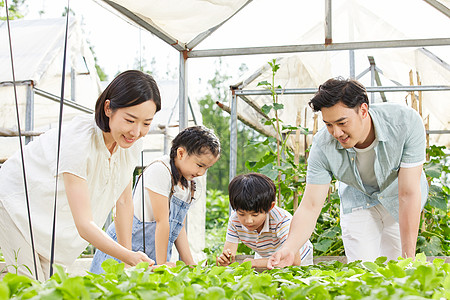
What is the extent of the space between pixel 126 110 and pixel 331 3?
215cm

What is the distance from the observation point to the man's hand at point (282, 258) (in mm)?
1737

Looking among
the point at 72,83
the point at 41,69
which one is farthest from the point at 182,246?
the point at 72,83

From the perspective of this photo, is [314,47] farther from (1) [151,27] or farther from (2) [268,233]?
(2) [268,233]

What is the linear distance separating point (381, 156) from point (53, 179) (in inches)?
52.4

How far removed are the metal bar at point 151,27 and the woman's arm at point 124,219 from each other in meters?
0.94

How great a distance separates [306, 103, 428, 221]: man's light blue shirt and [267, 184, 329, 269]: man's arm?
51mm

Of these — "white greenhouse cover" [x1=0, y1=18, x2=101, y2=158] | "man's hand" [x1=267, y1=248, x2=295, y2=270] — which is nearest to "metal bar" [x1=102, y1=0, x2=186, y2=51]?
"man's hand" [x1=267, y1=248, x2=295, y2=270]

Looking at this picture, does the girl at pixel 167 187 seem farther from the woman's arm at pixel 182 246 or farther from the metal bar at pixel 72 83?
the metal bar at pixel 72 83

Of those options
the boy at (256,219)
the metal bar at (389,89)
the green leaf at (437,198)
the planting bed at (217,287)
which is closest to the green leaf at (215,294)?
the planting bed at (217,287)

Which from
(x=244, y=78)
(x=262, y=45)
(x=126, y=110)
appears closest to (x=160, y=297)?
(x=126, y=110)

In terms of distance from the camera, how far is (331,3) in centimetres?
321

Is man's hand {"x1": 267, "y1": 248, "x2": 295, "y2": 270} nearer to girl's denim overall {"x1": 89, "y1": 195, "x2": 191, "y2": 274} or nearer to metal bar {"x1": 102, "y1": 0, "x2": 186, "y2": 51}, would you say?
girl's denim overall {"x1": 89, "y1": 195, "x2": 191, "y2": 274}

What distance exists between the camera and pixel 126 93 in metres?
1.55

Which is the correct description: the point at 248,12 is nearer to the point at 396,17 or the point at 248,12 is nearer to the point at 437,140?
the point at 396,17
